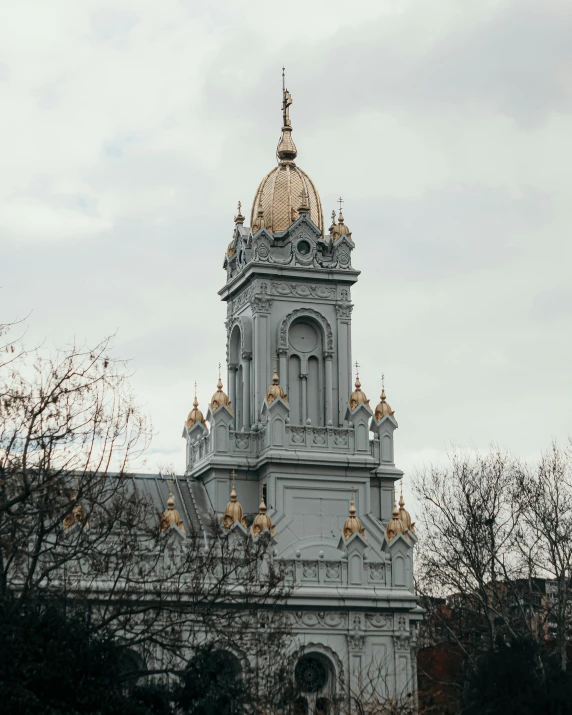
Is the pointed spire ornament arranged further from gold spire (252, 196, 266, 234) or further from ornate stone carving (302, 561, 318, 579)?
gold spire (252, 196, 266, 234)

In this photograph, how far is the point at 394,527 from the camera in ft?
203

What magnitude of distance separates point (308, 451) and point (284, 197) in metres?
12.0

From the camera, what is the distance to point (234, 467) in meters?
63.6

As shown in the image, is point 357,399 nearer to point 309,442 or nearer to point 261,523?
point 309,442

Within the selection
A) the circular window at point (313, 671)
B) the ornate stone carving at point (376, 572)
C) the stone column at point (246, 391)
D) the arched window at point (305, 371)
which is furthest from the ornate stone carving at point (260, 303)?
the circular window at point (313, 671)

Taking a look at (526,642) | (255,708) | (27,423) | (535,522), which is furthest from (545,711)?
(535,522)

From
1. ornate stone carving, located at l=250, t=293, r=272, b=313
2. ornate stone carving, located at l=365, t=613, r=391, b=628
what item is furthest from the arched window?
ornate stone carving, located at l=365, t=613, r=391, b=628

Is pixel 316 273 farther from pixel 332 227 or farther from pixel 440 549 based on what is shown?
pixel 440 549

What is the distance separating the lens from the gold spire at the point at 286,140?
6912cm

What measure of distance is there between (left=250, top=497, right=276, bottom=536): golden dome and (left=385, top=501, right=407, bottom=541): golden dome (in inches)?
198

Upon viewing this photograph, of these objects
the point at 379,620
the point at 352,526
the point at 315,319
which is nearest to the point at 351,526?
the point at 352,526

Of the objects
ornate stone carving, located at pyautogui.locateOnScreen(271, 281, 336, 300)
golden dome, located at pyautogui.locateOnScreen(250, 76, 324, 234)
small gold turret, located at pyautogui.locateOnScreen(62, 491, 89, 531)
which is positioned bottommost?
small gold turret, located at pyautogui.locateOnScreen(62, 491, 89, 531)

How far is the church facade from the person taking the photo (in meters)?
59.8

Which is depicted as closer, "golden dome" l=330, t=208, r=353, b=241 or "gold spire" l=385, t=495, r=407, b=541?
"gold spire" l=385, t=495, r=407, b=541
